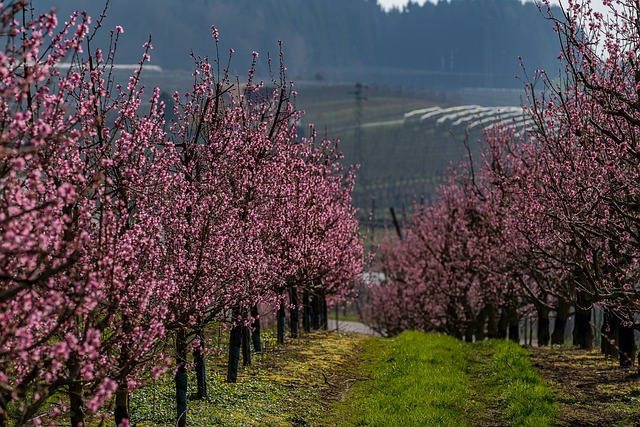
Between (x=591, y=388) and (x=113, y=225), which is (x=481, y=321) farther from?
(x=113, y=225)

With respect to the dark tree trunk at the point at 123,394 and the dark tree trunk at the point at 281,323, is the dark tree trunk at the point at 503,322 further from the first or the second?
the dark tree trunk at the point at 123,394

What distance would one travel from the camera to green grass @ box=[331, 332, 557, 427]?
15.6 meters

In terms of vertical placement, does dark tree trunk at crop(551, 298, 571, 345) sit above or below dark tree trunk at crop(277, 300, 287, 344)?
below

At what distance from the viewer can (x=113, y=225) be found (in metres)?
9.33

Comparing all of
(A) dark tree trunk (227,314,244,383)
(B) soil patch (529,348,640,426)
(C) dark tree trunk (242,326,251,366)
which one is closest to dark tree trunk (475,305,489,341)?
(B) soil patch (529,348,640,426)

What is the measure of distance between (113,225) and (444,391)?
11.0 metres

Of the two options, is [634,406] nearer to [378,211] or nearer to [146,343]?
[146,343]

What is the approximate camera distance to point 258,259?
47.3 feet

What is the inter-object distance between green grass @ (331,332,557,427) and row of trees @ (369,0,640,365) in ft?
8.11

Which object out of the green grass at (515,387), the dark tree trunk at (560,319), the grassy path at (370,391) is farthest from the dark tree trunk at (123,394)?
the dark tree trunk at (560,319)

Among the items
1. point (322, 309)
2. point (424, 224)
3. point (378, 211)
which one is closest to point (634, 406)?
point (322, 309)

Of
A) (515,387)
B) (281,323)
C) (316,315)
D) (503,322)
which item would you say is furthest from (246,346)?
(503,322)

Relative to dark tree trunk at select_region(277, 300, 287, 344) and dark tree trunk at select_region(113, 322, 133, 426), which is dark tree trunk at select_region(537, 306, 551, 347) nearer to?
dark tree trunk at select_region(277, 300, 287, 344)

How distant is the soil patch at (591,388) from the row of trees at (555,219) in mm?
837
